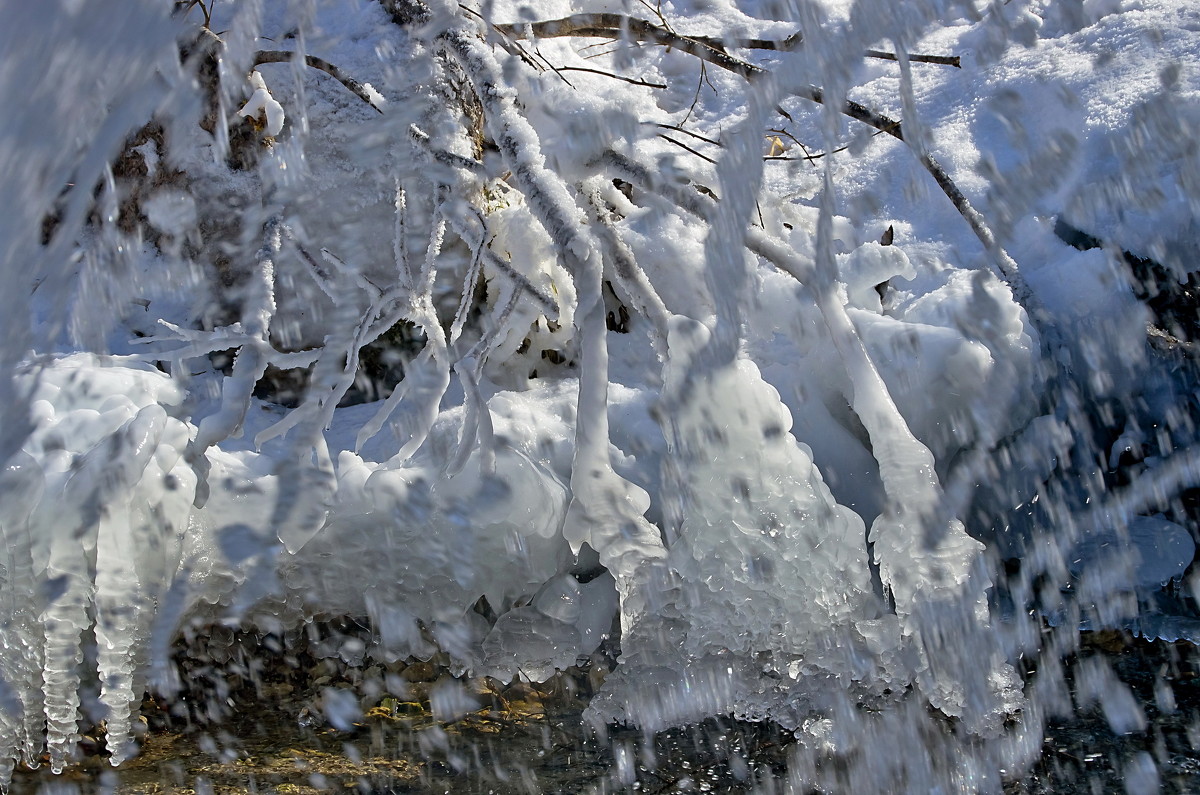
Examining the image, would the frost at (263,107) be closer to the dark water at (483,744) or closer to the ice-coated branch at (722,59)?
the ice-coated branch at (722,59)

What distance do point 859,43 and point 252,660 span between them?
2.56 metres

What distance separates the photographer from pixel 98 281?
12.5 ft

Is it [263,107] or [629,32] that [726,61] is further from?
[263,107]

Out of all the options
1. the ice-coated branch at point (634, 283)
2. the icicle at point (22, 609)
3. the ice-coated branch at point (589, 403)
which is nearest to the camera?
the ice-coated branch at point (589, 403)

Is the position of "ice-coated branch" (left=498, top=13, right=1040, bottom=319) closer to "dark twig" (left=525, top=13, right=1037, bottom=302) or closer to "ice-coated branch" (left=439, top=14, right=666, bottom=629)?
"dark twig" (left=525, top=13, right=1037, bottom=302)

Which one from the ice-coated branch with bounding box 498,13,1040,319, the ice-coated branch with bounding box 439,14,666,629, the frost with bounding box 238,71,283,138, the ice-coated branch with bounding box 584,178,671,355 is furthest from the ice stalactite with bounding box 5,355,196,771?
the ice-coated branch with bounding box 498,13,1040,319

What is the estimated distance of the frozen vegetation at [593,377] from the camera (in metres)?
2.15

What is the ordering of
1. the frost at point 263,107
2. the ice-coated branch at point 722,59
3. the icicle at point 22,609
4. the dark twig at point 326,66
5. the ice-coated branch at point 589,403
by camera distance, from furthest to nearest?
the frost at point 263,107 < the dark twig at point 326,66 < the ice-coated branch at point 722,59 < the icicle at point 22,609 < the ice-coated branch at point 589,403

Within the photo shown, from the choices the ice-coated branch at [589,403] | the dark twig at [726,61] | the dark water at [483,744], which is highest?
the dark twig at [726,61]

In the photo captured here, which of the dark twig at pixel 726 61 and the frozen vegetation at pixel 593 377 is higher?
the dark twig at pixel 726 61

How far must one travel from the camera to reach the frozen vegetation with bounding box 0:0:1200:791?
215cm

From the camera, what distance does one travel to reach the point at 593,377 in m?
2.13

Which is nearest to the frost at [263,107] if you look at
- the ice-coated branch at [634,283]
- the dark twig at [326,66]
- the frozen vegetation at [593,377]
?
the frozen vegetation at [593,377]

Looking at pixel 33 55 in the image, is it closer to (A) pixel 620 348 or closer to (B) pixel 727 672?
(B) pixel 727 672
